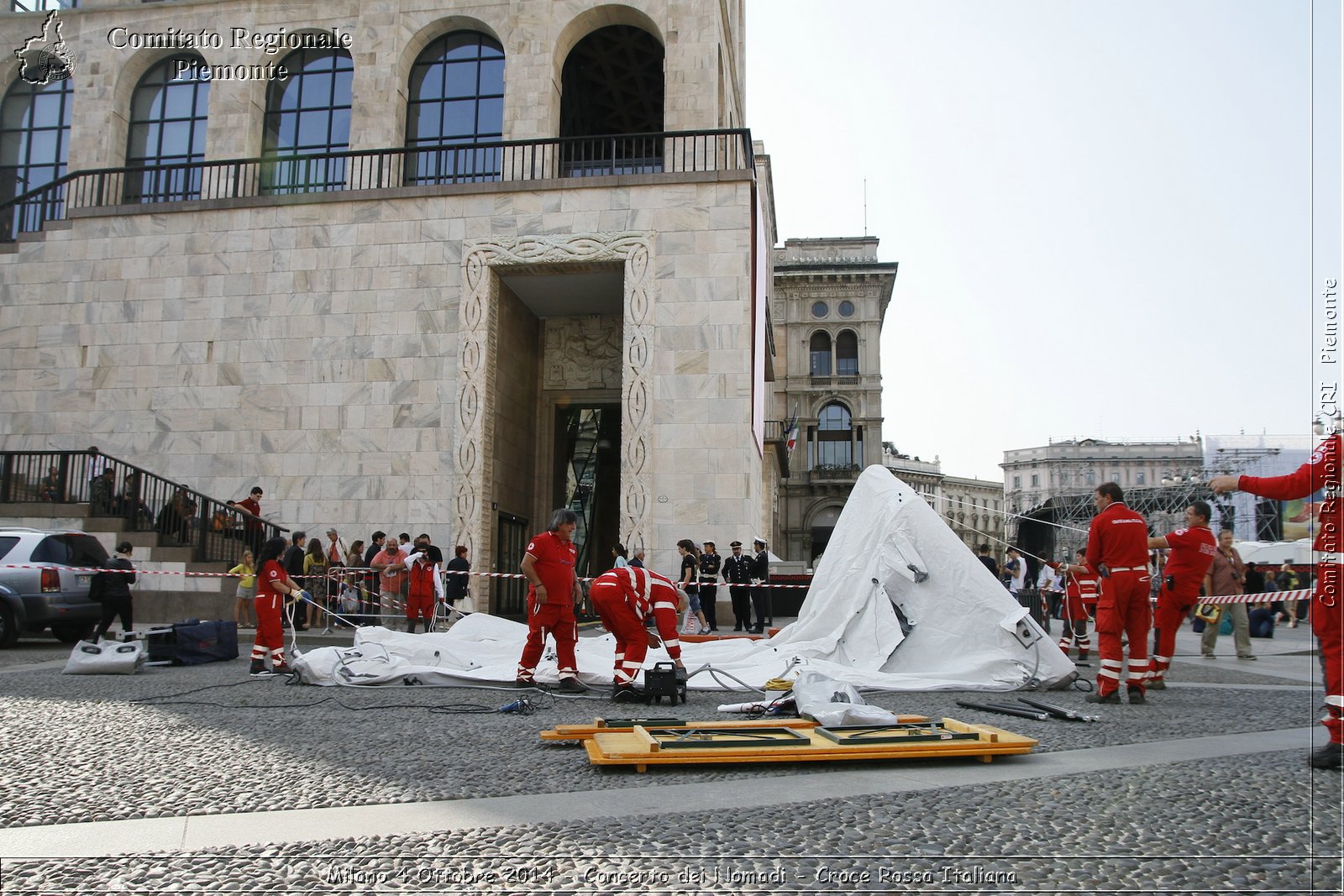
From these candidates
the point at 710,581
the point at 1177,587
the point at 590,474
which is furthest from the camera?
the point at 590,474

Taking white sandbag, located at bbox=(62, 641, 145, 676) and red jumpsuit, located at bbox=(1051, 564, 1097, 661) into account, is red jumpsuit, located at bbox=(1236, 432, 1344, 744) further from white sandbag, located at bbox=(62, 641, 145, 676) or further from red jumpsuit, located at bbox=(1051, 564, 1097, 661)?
white sandbag, located at bbox=(62, 641, 145, 676)

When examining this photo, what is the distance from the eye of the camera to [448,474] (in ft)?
61.2

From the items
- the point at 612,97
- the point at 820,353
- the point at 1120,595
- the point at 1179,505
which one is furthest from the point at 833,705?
the point at 820,353

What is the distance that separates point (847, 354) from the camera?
5984 centimetres

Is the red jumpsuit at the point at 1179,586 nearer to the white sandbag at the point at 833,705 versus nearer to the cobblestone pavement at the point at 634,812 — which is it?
the cobblestone pavement at the point at 634,812

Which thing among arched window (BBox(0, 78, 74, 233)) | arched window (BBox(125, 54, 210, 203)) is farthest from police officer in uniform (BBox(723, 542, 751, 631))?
arched window (BBox(0, 78, 74, 233))

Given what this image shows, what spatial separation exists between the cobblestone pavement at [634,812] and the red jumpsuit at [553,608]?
162cm

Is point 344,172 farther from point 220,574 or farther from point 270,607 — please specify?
point 270,607

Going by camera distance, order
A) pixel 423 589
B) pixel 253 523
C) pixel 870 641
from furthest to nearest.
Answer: pixel 253 523 < pixel 423 589 < pixel 870 641

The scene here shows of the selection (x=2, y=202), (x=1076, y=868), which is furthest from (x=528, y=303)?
(x=1076, y=868)

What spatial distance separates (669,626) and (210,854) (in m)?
5.48

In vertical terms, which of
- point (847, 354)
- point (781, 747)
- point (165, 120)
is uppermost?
point (847, 354)

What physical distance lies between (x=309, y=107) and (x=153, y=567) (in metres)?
12.0

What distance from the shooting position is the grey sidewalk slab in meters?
3.79
